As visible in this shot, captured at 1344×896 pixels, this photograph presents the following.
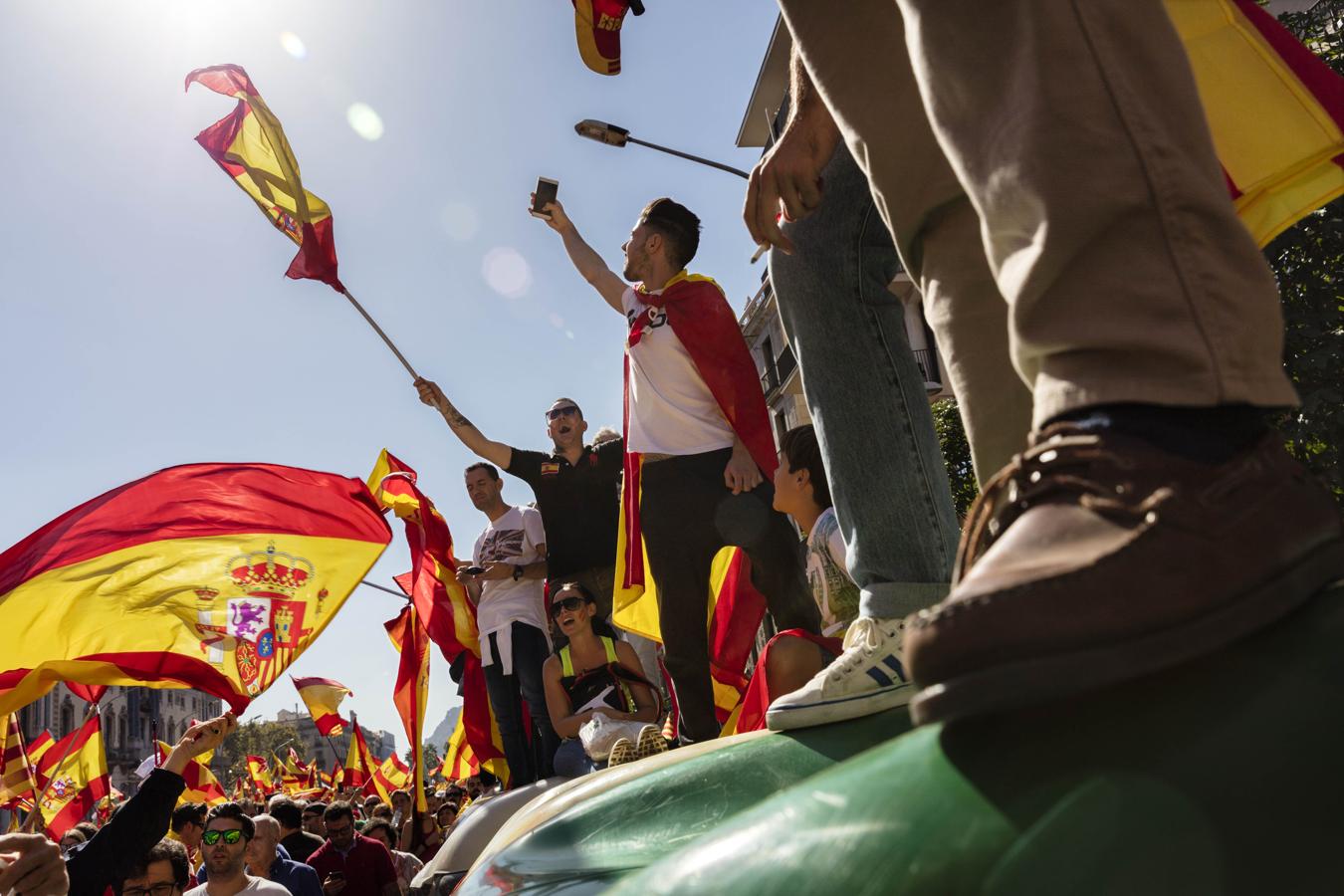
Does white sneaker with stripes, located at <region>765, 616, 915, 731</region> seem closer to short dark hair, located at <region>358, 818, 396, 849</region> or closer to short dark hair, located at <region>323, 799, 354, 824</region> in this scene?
short dark hair, located at <region>323, 799, 354, 824</region>

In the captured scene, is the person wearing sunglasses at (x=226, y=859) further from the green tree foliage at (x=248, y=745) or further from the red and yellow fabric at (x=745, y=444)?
the green tree foliage at (x=248, y=745)

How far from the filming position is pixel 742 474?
3.81m

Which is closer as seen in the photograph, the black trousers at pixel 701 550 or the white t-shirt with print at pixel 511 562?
the black trousers at pixel 701 550

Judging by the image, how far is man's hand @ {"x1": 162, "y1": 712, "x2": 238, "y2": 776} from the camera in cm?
476

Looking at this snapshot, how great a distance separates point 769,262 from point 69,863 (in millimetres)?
4442

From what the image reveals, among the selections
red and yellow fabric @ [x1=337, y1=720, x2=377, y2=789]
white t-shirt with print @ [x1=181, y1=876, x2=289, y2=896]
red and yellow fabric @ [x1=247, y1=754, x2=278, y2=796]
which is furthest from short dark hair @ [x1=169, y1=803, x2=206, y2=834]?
red and yellow fabric @ [x1=247, y1=754, x2=278, y2=796]

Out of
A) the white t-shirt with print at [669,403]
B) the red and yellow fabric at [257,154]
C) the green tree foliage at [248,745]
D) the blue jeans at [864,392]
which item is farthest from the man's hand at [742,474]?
the green tree foliage at [248,745]

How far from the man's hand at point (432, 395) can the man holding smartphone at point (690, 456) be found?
2.94 metres

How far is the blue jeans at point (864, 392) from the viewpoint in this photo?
1.56 metres

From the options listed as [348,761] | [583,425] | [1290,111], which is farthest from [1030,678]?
[348,761]

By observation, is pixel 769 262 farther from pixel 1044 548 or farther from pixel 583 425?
pixel 583 425

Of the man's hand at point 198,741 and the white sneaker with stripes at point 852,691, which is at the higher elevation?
the man's hand at point 198,741

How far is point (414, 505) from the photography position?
7.64 m

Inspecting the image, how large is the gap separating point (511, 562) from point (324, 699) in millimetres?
16006
